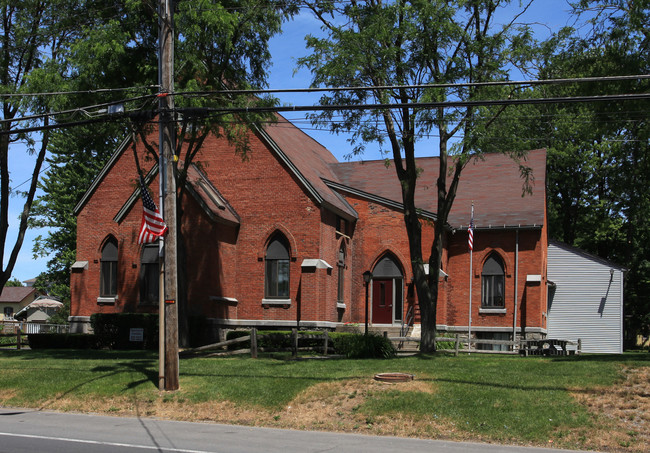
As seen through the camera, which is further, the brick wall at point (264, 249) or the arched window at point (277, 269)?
the arched window at point (277, 269)

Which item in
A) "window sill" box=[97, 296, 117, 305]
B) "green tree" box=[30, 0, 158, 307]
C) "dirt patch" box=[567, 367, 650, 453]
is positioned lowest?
"dirt patch" box=[567, 367, 650, 453]

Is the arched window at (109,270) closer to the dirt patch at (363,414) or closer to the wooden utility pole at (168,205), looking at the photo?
the dirt patch at (363,414)

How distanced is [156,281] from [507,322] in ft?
53.2

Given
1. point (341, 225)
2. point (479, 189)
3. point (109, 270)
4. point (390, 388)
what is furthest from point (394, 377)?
point (479, 189)

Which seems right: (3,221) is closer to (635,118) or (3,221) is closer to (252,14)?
(252,14)

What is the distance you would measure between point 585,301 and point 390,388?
24.1 metres

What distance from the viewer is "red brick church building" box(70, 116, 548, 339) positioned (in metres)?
29.4

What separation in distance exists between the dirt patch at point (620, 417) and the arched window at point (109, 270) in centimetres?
2331

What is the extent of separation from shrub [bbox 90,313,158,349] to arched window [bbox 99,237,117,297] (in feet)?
11.5

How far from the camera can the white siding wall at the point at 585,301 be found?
35.1 meters

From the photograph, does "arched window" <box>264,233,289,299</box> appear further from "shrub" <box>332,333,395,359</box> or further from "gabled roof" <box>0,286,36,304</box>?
"gabled roof" <box>0,286,36,304</box>

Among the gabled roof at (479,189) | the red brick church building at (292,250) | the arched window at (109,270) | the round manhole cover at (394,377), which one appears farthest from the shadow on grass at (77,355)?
the gabled roof at (479,189)

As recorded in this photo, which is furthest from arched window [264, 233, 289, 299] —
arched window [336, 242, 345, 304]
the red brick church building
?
arched window [336, 242, 345, 304]

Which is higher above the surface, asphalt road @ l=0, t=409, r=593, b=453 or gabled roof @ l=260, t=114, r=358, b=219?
gabled roof @ l=260, t=114, r=358, b=219
